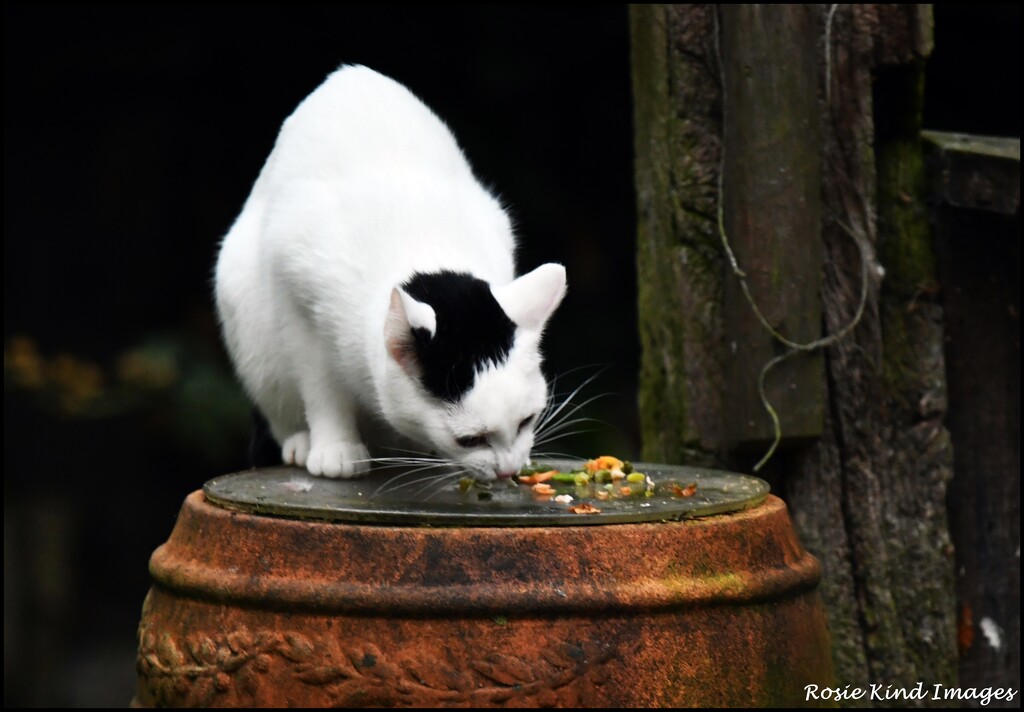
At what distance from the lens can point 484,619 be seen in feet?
5.25

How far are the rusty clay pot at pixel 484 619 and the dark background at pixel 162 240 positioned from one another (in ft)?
7.68

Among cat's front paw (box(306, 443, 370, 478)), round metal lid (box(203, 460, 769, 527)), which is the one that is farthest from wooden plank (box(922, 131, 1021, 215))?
cat's front paw (box(306, 443, 370, 478))

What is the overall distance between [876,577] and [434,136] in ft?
4.16

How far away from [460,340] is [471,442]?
0.16m

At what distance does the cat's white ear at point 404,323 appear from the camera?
1.93m

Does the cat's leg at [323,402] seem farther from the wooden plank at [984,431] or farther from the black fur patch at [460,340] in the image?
the wooden plank at [984,431]

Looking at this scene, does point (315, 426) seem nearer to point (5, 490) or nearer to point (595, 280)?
point (595, 280)

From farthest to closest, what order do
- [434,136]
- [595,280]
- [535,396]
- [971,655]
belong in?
1. [595,280]
2. [971,655]
3. [434,136]
4. [535,396]

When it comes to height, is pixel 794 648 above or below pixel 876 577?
above

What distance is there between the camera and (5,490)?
182 inches

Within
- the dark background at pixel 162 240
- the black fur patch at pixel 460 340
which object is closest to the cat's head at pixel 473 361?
the black fur patch at pixel 460 340

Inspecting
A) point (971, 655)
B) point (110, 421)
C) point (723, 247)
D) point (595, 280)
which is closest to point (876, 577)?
point (971, 655)

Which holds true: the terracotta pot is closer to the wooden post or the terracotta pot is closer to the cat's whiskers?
the cat's whiskers

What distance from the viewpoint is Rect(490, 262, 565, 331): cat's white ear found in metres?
2.04
